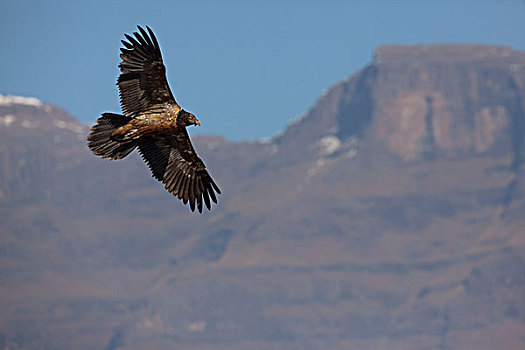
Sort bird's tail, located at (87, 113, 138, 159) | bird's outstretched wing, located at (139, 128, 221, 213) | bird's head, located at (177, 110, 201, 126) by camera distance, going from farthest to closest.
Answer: bird's outstretched wing, located at (139, 128, 221, 213), bird's head, located at (177, 110, 201, 126), bird's tail, located at (87, 113, 138, 159)

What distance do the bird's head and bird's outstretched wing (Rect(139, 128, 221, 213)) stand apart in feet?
5.52

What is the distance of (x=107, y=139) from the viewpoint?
35.2 metres

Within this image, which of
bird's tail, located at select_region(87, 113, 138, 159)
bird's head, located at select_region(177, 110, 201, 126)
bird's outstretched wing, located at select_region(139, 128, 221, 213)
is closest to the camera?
bird's tail, located at select_region(87, 113, 138, 159)

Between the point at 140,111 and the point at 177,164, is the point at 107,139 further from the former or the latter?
the point at 177,164

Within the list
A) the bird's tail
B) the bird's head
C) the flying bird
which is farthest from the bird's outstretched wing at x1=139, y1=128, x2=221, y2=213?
the bird's tail

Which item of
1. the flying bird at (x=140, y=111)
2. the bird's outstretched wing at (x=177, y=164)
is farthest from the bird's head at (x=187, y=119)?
the bird's outstretched wing at (x=177, y=164)

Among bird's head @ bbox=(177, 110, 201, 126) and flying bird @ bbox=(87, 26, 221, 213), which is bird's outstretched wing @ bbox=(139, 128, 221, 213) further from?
bird's head @ bbox=(177, 110, 201, 126)

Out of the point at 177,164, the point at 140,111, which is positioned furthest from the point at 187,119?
the point at 177,164

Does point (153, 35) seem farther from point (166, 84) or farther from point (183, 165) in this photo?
point (183, 165)

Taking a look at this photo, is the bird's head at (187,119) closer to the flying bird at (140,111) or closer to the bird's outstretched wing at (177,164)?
the flying bird at (140,111)

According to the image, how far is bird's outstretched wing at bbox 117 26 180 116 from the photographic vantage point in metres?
35.7

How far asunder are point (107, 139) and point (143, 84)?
7.33ft

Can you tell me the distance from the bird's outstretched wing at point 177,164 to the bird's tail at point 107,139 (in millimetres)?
2653

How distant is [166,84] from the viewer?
118ft
